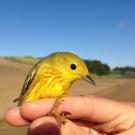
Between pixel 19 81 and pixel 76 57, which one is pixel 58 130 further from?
pixel 19 81

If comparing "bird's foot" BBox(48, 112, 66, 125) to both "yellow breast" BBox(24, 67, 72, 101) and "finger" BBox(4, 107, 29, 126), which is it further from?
"yellow breast" BBox(24, 67, 72, 101)

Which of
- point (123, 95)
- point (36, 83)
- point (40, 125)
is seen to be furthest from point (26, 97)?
point (123, 95)

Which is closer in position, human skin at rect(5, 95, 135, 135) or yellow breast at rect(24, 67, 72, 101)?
human skin at rect(5, 95, 135, 135)

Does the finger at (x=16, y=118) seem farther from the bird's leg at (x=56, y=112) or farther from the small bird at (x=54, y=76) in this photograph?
the small bird at (x=54, y=76)

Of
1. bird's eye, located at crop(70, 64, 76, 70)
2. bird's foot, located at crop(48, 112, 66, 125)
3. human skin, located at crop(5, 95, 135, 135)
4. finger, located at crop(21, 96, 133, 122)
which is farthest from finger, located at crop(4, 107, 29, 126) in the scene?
bird's eye, located at crop(70, 64, 76, 70)

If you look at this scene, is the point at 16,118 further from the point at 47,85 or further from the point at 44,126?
the point at 47,85
